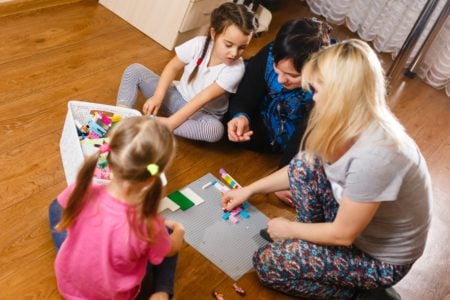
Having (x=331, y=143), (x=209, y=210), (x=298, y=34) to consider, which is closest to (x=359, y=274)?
(x=331, y=143)

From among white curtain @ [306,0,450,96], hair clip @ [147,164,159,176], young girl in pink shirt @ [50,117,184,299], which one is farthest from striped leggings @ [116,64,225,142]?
white curtain @ [306,0,450,96]

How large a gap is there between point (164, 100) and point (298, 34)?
580 mm

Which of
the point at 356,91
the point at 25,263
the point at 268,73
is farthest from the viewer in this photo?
the point at 268,73

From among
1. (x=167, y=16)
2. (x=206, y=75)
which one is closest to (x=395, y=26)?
(x=167, y=16)

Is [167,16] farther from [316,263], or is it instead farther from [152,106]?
[316,263]

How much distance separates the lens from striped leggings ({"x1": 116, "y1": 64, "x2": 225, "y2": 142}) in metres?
1.67

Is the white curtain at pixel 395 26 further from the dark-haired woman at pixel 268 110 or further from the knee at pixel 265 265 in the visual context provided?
the knee at pixel 265 265

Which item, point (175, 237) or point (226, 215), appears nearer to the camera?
point (175, 237)

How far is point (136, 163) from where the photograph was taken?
33.7 inches

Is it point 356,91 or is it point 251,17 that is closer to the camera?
point 356,91

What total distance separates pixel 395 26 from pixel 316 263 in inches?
78.2

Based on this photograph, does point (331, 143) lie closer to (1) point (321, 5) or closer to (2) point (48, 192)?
(2) point (48, 192)

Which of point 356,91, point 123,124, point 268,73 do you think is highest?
point 356,91

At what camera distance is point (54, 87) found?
67.7 inches
